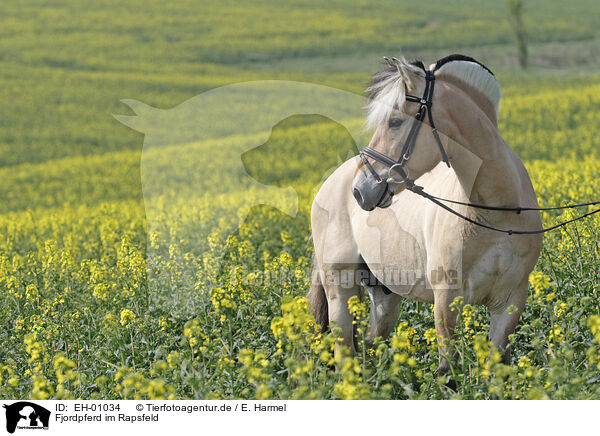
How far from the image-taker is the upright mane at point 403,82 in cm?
421

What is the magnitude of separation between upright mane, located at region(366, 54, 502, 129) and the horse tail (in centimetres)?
162

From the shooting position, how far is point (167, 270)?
6.82 metres

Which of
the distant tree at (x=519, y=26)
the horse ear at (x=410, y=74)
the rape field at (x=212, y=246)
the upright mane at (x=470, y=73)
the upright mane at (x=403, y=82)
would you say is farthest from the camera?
the distant tree at (x=519, y=26)

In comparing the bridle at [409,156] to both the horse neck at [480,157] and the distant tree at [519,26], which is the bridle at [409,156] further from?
the distant tree at [519,26]

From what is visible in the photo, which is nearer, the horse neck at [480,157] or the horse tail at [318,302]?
the horse neck at [480,157]

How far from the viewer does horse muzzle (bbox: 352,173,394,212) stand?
429 cm

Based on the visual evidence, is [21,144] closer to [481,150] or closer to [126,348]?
[126,348]

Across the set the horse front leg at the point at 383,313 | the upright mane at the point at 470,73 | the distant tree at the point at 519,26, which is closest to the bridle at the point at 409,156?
the upright mane at the point at 470,73

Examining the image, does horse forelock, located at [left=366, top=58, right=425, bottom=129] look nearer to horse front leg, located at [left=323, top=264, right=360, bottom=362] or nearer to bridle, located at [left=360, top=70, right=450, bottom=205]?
bridle, located at [left=360, top=70, right=450, bottom=205]

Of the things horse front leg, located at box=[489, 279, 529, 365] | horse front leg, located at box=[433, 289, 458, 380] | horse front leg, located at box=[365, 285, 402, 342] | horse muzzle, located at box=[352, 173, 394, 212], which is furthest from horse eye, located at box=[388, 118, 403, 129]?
horse front leg, located at box=[365, 285, 402, 342]

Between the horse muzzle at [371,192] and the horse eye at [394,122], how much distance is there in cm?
32
